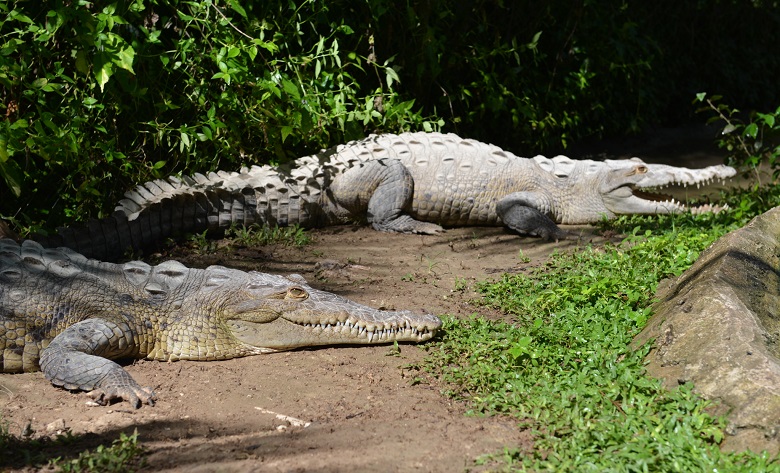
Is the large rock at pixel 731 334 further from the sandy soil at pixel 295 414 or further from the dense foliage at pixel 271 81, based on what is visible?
the dense foliage at pixel 271 81

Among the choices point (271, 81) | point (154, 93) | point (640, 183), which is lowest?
point (640, 183)

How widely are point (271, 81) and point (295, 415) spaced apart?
381 centimetres

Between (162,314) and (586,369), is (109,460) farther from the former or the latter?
(586,369)

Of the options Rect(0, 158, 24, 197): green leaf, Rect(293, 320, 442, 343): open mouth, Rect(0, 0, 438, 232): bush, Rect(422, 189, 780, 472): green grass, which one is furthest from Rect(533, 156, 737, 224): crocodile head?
Rect(0, 158, 24, 197): green leaf

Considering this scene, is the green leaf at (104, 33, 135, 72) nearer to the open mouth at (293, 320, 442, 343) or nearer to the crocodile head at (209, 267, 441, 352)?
the crocodile head at (209, 267, 441, 352)

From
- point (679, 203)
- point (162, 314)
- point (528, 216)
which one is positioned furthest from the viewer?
point (679, 203)

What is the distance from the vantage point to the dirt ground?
329 cm

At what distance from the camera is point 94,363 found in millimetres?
4055

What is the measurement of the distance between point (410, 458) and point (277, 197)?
4.15m

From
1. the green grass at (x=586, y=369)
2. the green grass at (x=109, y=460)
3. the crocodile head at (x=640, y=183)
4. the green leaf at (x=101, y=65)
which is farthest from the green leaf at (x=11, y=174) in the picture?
the crocodile head at (x=640, y=183)

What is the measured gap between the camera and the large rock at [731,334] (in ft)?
10.4

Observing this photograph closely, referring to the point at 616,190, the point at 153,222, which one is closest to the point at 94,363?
the point at 153,222

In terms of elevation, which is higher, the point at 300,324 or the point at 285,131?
the point at 285,131

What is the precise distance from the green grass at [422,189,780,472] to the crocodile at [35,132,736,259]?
1.66 metres
